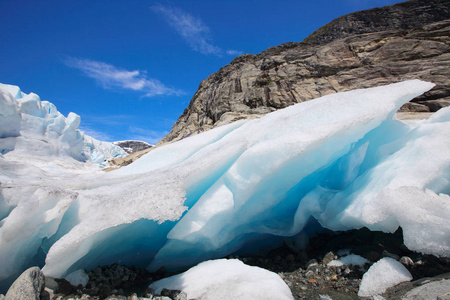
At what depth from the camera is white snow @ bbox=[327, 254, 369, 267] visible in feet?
6.15

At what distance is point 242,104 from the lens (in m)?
12.2

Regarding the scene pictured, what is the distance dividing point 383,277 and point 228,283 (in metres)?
1.06

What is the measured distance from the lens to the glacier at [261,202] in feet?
5.33

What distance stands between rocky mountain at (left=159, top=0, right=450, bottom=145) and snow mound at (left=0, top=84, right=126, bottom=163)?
32.7 ft

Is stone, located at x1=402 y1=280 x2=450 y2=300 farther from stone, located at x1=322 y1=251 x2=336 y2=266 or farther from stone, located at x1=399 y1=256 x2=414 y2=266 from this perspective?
stone, located at x1=322 y1=251 x2=336 y2=266

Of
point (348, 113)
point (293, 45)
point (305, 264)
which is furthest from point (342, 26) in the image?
point (305, 264)

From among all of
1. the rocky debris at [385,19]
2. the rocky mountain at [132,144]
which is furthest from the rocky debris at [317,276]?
the rocky mountain at [132,144]

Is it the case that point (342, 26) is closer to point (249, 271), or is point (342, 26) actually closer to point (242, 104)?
point (242, 104)

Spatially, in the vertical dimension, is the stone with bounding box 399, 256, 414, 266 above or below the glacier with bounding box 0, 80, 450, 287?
below

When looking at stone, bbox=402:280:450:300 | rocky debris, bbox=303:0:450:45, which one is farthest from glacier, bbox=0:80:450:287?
rocky debris, bbox=303:0:450:45

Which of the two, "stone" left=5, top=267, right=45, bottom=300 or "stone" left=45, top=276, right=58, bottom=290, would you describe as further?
"stone" left=45, top=276, right=58, bottom=290

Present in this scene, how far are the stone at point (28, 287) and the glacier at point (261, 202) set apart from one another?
0.07 metres

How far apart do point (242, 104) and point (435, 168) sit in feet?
35.6

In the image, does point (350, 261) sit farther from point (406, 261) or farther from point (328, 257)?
point (406, 261)
